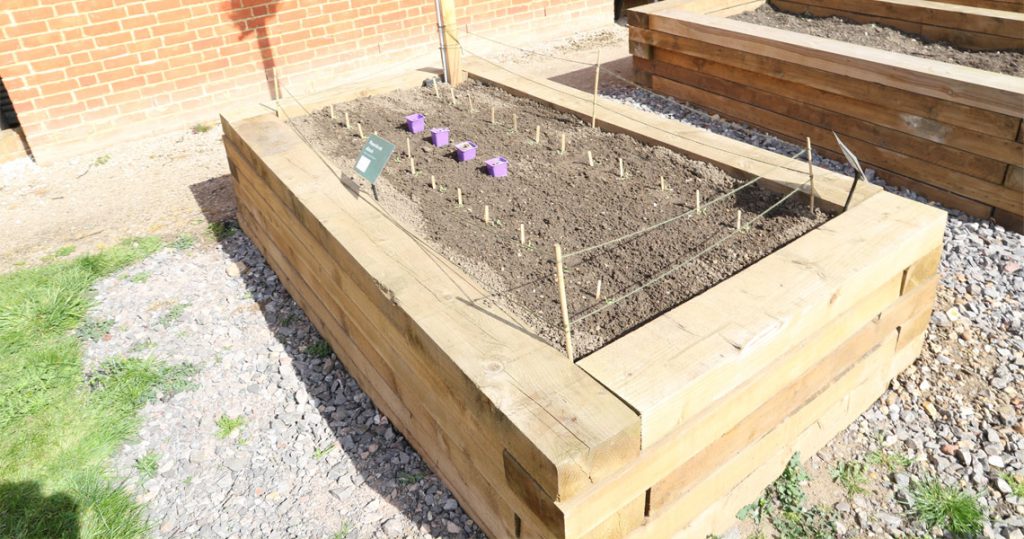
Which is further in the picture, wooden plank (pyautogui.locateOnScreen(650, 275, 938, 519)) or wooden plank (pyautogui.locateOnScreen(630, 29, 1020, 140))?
wooden plank (pyautogui.locateOnScreen(630, 29, 1020, 140))

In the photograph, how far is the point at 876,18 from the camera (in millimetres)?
6793

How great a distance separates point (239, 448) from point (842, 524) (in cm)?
254

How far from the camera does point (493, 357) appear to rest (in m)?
2.34

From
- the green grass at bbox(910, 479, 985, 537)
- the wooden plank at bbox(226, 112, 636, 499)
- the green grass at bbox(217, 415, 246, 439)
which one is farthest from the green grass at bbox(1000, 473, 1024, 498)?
the green grass at bbox(217, 415, 246, 439)

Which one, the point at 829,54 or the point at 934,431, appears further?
the point at 829,54

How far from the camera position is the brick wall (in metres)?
6.23

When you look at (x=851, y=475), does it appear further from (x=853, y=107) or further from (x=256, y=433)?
(x=853, y=107)

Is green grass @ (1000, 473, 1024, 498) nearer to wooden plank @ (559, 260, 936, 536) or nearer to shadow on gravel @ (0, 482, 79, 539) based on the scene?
wooden plank @ (559, 260, 936, 536)

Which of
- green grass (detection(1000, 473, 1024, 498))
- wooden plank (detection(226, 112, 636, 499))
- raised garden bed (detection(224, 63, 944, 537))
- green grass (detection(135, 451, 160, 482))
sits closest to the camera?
wooden plank (detection(226, 112, 636, 499))

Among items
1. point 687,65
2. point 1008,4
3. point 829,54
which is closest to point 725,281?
point 829,54

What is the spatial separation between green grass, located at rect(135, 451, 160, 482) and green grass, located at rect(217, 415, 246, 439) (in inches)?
10.8

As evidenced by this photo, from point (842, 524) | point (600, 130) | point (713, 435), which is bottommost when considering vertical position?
point (842, 524)

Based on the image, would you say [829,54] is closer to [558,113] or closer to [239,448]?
[558,113]

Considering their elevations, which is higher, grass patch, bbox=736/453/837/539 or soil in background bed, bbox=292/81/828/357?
soil in background bed, bbox=292/81/828/357
